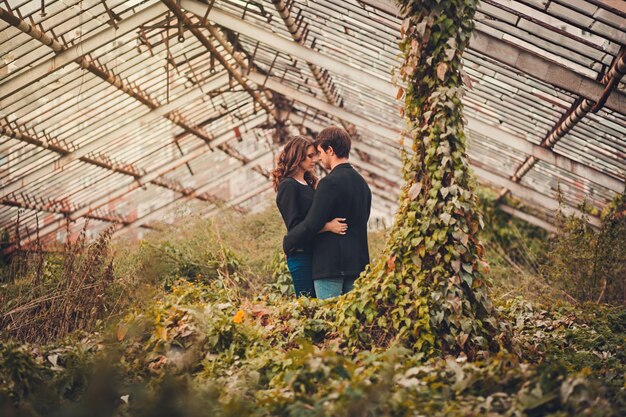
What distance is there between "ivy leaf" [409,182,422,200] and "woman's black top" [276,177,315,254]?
2.51ft

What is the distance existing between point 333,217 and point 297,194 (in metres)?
0.32

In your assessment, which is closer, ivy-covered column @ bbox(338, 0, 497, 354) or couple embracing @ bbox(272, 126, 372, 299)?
ivy-covered column @ bbox(338, 0, 497, 354)

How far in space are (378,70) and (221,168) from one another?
928 cm

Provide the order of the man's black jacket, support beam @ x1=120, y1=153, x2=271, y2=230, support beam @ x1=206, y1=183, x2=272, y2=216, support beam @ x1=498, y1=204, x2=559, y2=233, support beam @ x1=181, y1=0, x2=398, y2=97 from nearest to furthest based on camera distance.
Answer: the man's black jacket
support beam @ x1=181, y1=0, x2=398, y2=97
support beam @ x1=498, y1=204, x2=559, y2=233
support beam @ x1=120, y1=153, x2=271, y2=230
support beam @ x1=206, y1=183, x2=272, y2=216

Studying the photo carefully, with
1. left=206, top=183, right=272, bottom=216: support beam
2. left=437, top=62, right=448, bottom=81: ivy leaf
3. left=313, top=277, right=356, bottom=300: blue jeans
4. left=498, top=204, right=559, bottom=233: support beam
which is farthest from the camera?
left=206, top=183, right=272, bottom=216: support beam

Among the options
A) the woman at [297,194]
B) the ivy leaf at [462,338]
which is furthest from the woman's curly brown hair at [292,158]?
the ivy leaf at [462,338]

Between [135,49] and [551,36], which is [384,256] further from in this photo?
[135,49]

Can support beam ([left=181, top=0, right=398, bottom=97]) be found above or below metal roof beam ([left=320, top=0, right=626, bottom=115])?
below

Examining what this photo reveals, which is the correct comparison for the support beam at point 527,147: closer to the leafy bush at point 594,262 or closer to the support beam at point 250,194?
the leafy bush at point 594,262

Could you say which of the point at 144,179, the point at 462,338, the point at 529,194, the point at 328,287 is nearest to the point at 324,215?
the point at 328,287

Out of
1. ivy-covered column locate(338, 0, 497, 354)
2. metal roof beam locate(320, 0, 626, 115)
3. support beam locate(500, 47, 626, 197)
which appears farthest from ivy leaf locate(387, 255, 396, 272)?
metal roof beam locate(320, 0, 626, 115)

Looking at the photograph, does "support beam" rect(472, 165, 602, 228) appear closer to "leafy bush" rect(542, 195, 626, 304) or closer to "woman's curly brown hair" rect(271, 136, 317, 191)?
"leafy bush" rect(542, 195, 626, 304)

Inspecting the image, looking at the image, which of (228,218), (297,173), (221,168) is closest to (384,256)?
(297,173)

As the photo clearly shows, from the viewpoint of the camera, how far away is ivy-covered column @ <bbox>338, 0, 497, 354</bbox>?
396cm
